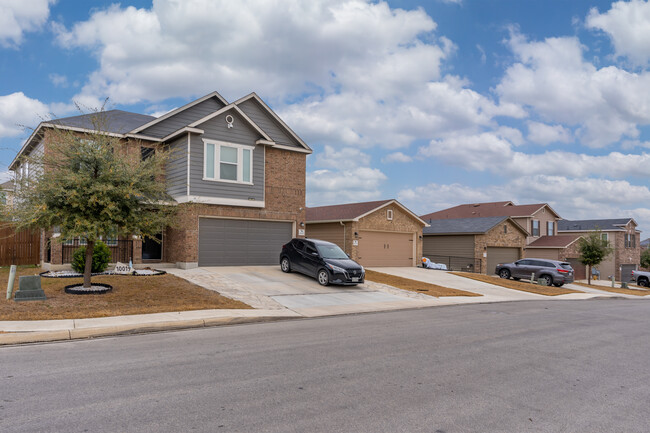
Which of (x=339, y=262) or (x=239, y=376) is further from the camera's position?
(x=339, y=262)

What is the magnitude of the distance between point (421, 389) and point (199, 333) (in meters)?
5.34

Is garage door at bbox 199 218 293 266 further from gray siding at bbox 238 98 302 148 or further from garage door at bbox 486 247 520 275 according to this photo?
garage door at bbox 486 247 520 275

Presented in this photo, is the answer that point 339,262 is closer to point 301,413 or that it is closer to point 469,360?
point 469,360

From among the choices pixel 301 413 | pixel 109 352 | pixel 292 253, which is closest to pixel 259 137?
pixel 292 253

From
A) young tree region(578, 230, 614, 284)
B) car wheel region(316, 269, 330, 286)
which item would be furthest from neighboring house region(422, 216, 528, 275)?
car wheel region(316, 269, 330, 286)

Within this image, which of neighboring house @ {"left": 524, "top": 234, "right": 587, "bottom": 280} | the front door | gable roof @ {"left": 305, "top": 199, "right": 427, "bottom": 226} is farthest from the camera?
neighboring house @ {"left": 524, "top": 234, "right": 587, "bottom": 280}

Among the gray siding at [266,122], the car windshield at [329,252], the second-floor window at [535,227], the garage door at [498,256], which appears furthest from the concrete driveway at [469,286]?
the second-floor window at [535,227]

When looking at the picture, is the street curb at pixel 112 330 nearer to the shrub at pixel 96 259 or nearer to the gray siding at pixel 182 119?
the shrub at pixel 96 259

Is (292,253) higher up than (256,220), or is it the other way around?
(256,220)

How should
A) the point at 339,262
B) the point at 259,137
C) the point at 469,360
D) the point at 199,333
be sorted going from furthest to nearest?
the point at 259,137 < the point at 339,262 < the point at 199,333 < the point at 469,360

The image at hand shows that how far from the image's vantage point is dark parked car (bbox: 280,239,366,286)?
17906mm

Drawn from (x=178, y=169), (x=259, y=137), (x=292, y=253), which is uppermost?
(x=259, y=137)

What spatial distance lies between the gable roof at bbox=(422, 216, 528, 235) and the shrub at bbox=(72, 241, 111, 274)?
24954mm

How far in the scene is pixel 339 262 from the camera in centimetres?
1842
